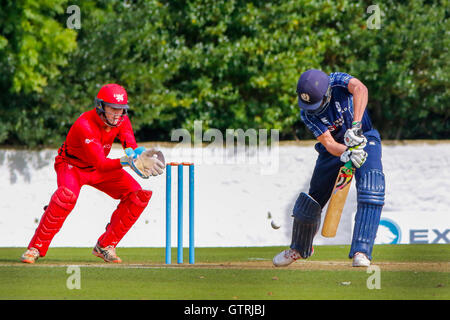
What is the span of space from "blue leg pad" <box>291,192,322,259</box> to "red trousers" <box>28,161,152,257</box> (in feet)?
4.78

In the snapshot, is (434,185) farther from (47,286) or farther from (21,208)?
(47,286)

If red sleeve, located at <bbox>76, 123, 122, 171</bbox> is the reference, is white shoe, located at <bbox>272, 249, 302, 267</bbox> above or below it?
below

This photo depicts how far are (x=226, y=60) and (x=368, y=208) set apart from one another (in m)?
7.32

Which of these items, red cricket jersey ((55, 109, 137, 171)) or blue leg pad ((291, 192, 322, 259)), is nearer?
blue leg pad ((291, 192, 322, 259))

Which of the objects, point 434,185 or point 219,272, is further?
point 434,185

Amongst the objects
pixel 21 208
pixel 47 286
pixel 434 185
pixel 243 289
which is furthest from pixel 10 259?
pixel 434 185

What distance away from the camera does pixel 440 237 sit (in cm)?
1205

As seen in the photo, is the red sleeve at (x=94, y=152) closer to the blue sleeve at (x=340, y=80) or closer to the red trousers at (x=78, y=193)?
the red trousers at (x=78, y=193)

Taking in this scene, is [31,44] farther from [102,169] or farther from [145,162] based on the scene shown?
[145,162]

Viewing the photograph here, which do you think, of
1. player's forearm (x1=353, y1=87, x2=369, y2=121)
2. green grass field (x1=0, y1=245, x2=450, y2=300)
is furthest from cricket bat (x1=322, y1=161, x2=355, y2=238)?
player's forearm (x1=353, y1=87, x2=369, y2=121)

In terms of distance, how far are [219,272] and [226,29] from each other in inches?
305

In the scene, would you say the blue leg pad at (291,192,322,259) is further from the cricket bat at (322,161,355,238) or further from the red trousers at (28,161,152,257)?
the red trousers at (28,161,152,257)

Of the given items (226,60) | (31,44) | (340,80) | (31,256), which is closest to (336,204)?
(340,80)

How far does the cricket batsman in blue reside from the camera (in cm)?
651
